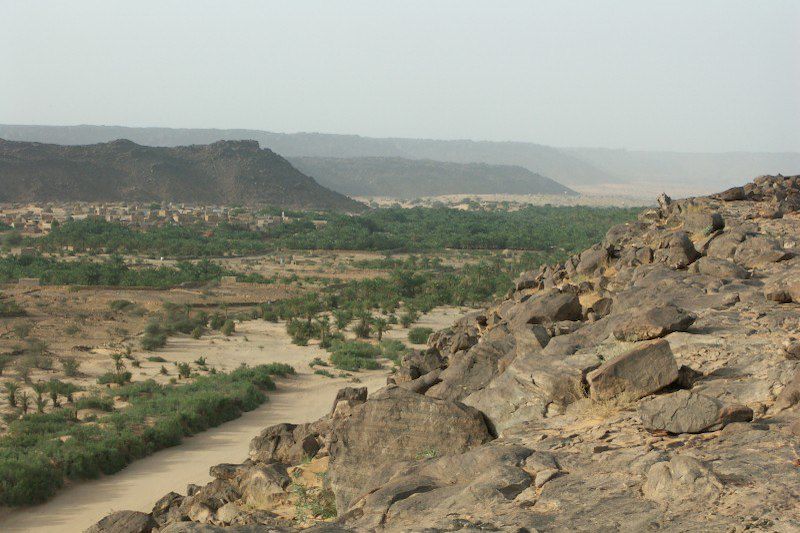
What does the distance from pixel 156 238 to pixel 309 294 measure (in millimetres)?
25462

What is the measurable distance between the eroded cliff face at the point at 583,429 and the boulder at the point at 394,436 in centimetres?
2

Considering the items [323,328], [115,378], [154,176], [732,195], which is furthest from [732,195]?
[154,176]

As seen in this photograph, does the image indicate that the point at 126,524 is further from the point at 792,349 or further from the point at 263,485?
the point at 792,349

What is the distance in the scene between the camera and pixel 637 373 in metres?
7.90

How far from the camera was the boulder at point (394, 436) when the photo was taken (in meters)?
8.32

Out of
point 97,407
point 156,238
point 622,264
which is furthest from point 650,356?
point 156,238

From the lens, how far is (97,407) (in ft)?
60.3

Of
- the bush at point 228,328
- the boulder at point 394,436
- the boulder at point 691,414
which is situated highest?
the boulder at point 691,414

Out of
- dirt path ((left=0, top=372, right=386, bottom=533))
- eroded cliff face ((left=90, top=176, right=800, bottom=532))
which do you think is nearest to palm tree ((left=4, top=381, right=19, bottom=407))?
dirt path ((left=0, top=372, right=386, bottom=533))

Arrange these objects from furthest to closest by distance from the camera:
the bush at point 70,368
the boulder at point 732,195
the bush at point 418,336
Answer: the bush at point 418,336 < the boulder at point 732,195 < the bush at point 70,368

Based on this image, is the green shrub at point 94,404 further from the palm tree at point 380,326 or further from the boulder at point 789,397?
the boulder at point 789,397

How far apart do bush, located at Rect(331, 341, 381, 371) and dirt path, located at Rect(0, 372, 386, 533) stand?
313cm

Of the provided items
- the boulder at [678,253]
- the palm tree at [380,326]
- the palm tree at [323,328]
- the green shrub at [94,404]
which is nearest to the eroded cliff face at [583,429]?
the boulder at [678,253]

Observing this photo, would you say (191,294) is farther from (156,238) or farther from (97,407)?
(156,238)
